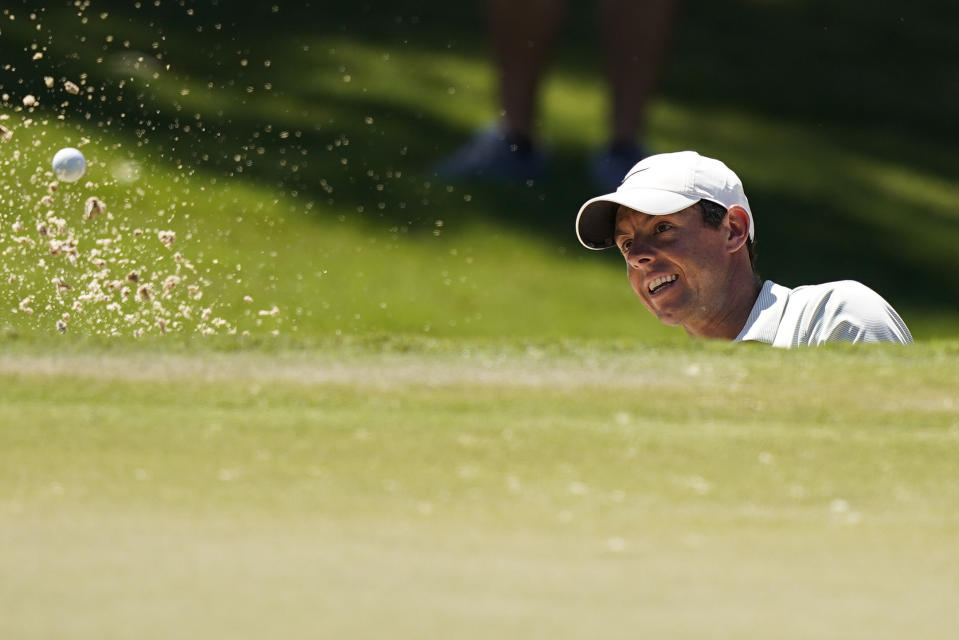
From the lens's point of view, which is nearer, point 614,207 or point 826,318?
point 826,318

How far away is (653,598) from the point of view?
1.69 metres

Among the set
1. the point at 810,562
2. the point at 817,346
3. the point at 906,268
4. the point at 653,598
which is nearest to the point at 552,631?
the point at 653,598

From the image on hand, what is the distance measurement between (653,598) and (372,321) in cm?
520

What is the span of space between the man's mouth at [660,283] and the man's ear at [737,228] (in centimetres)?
12

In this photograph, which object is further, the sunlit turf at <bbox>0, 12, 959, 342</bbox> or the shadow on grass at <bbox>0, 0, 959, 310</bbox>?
the shadow on grass at <bbox>0, 0, 959, 310</bbox>

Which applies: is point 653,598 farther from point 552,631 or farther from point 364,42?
point 364,42

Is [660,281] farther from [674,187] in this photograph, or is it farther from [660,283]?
[674,187]

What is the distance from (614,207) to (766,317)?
0.41 metres

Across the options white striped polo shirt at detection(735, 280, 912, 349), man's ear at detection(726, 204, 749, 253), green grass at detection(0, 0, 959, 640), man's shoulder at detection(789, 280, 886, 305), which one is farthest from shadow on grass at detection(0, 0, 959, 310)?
man's shoulder at detection(789, 280, 886, 305)

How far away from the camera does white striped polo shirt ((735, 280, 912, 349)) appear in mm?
2955

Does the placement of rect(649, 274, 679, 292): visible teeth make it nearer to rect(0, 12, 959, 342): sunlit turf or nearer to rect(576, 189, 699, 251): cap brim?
rect(576, 189, 699, 251): cap brim

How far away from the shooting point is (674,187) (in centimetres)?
315

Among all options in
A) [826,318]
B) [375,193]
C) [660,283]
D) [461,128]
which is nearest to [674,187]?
[660,283]

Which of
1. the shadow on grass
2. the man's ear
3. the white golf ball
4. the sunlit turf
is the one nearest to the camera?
the man's ear
